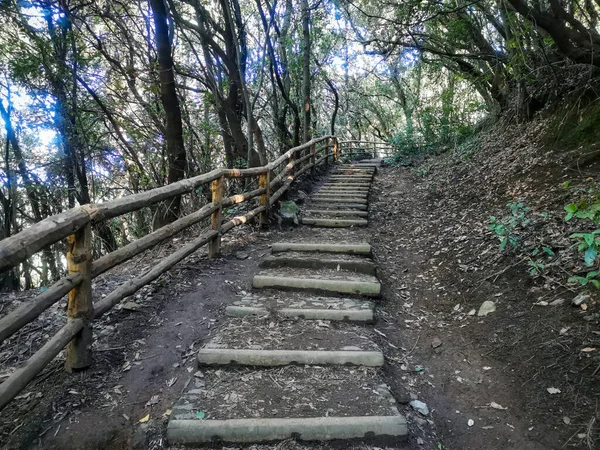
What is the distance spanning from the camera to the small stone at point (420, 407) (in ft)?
9.00

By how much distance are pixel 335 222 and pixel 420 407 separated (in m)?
4.15

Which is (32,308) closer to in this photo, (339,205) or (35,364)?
(35,364)

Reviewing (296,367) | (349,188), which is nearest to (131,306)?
(296,367)

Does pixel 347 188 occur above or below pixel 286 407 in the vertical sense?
above

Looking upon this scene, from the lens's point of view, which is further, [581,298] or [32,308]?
[581,298]

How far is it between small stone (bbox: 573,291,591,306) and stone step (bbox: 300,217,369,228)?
12.6 feet

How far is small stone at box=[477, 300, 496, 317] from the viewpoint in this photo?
3590mm

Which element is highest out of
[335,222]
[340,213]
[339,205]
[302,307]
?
[339,205]

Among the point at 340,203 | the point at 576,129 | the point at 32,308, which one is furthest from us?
the point at 340,203

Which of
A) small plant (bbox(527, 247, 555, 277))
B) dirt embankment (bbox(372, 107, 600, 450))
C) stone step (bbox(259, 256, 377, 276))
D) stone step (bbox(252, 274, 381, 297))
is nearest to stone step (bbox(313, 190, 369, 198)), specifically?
dirt embankment (bbox(372, 107, 600, 450))

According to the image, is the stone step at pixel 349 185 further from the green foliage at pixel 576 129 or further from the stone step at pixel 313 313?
the stone step at pixel 313 313

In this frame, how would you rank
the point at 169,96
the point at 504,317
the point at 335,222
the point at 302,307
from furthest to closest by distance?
the point at 169,96 → the point at 335,222 → the point at 302,307 → the point at 504,317

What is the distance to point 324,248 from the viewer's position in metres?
5.23

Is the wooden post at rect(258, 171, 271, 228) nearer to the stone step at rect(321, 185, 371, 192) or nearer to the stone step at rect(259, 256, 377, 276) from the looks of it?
the stone step at rect(259, 256, 377, 276)
